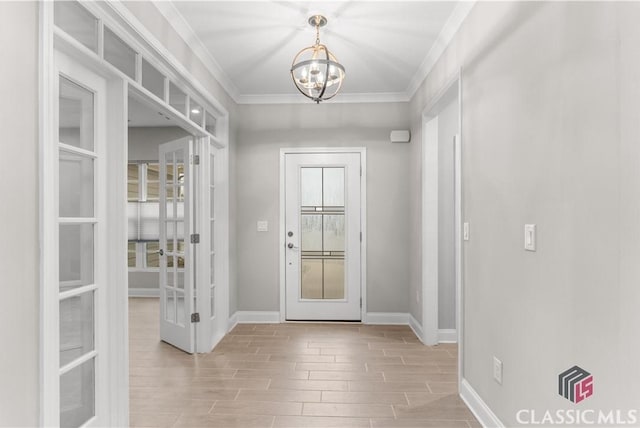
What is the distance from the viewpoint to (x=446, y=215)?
3.98 meters

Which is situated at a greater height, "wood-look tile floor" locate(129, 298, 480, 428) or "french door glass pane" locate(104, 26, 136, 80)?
"french door glass pane" locate(104, 26, 136, 80)

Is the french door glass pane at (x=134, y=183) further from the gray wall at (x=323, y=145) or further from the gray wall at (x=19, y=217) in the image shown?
the gray wall at (x=19, y=217)

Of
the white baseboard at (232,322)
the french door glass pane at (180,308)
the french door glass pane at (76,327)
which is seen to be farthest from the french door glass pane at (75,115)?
the white baseboard at (232,322)

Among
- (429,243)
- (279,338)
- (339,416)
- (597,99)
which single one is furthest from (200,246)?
(597,99)

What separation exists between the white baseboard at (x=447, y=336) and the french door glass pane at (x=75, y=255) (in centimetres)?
315

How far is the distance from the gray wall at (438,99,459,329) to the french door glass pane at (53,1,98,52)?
3.11 meters

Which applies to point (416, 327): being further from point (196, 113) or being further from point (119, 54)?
point (119, 54)

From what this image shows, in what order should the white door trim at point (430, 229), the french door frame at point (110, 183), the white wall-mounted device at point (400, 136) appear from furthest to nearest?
the white wall-mounted device at point (400, 136) → the white door trim at point (430, 229) → the french door frame at point (110, 183)

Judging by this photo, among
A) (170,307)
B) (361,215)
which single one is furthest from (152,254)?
(361,215)

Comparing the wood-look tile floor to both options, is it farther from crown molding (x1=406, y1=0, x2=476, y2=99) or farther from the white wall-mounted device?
crown molding (x1=406, y1=0, x2=476, y2=99)

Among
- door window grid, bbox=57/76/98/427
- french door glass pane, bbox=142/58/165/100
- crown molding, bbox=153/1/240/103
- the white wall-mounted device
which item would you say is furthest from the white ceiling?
door window grid, bbox=57/76/98/427

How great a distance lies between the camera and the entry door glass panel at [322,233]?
4.63m

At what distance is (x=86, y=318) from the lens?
77.8 inches

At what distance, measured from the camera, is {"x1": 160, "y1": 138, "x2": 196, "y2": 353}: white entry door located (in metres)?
3.56
